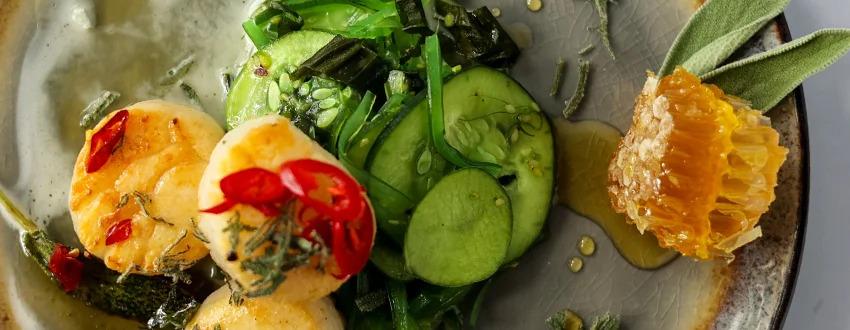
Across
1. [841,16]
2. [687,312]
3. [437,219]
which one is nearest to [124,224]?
[437,219]

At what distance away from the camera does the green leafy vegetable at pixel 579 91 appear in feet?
9.05

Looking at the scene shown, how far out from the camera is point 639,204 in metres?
2.43

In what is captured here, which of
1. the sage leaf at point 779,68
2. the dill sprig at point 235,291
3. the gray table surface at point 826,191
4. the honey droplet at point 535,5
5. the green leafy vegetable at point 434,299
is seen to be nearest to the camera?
the dill sprig at point 235,291

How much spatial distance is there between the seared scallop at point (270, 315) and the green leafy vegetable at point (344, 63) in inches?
31.6

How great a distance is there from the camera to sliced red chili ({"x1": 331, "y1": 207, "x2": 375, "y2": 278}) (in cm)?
205

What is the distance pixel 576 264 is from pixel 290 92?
4.12 ft

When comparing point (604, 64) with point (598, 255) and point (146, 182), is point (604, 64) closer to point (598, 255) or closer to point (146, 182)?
point (598, 255)

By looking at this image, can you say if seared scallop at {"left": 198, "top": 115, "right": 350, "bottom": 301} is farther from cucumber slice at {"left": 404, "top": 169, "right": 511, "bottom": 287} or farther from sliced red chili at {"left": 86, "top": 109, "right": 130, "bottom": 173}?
sliced red chili at {"left": 86, "top": 109, "right": 130, "bottom": 173}

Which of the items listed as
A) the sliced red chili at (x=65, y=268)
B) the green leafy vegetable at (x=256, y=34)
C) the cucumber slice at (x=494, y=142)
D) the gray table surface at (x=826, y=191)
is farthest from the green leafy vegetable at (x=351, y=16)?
the gray table surface at (x=826, y=191)

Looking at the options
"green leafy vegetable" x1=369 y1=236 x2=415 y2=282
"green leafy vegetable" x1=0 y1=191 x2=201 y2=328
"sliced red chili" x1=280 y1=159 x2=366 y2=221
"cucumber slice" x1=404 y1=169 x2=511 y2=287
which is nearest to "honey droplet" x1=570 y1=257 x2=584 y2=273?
"cucumber slice" x1=404 y1=169 x2=511 y2=287

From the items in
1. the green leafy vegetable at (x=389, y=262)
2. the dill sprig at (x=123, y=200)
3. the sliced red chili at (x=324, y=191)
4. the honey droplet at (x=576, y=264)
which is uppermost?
the dill sprig at (x=123, y=200)

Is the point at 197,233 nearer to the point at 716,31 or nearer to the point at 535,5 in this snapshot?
the point at 535,5

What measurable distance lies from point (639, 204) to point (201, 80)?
1797mm

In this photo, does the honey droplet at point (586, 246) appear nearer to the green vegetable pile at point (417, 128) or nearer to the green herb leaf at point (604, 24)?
the green vegetable pile at point (417, 128)
